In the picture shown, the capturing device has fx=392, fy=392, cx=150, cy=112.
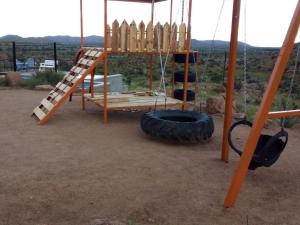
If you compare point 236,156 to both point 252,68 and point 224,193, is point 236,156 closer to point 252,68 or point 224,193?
point 224,193

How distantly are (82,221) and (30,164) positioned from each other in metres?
1.68

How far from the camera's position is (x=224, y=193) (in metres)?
3.97

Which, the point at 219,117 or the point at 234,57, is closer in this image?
the point at 234,57

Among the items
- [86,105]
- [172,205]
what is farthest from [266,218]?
[86,105]

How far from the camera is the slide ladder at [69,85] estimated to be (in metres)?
7.09

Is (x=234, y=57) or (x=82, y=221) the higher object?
(x=234, y=57)

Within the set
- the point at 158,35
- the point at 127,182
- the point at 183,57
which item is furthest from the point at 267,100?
the point at 183,57

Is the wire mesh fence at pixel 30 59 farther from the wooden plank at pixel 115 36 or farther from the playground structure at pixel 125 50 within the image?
the wooden plank at pixel 115 36

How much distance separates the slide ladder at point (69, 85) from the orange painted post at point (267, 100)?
4.13m

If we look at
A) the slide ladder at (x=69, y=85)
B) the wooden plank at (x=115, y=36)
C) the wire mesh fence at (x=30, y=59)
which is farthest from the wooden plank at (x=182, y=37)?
the wire mesh fence at (x=30, y=59)

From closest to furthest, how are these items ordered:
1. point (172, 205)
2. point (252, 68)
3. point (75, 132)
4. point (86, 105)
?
point (172, 205)
point (75, 132)
point (86, 105)
point (252, 68)

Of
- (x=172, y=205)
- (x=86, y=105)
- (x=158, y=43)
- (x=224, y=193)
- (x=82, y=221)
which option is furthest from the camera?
(x=86, y=105)

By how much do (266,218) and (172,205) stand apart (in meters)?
0.84

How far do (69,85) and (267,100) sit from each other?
4.87 m
